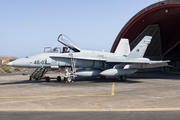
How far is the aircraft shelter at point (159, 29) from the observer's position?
2435 cm

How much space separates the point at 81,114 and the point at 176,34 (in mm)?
31591

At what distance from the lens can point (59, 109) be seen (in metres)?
6.65

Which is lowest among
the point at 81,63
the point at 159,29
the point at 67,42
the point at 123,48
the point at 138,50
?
the point at 81,63

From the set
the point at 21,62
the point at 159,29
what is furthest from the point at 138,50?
the point at 159,29

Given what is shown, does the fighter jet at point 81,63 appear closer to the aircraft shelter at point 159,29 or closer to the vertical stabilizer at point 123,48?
the vertical stabilizer at point 123,48

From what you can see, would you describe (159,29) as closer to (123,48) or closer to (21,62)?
(123,48)

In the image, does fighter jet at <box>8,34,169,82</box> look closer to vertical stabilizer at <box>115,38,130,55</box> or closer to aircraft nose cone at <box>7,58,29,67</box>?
aircraft nose cone at <box>7,58,29,67</box>

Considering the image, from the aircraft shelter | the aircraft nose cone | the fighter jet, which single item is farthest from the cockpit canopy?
the aircraft shelter

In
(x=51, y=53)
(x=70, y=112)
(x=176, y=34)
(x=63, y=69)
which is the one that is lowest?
(x=70, y=112)

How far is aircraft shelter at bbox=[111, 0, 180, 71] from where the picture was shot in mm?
24353

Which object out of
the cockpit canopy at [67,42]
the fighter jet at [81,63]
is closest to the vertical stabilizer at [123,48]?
the fighter jet at [81,63]

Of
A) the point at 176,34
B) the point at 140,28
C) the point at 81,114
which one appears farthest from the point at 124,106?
the point at 176,34

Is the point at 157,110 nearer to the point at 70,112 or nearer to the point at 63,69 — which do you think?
the point at 70,112

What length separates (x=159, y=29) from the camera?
101 feet
